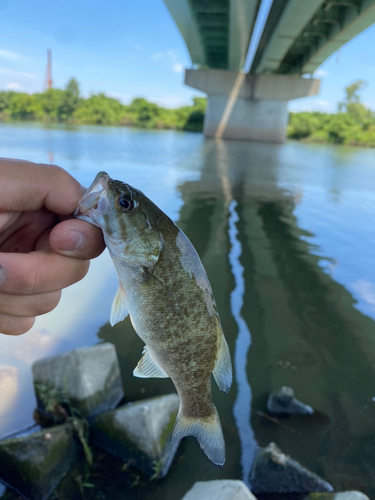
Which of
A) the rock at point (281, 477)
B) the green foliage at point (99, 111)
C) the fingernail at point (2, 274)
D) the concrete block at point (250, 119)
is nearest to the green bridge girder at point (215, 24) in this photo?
the concrete block at point (250, 119)

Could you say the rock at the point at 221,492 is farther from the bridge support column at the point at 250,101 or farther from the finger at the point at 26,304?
the bridge support column at the point at 250,101

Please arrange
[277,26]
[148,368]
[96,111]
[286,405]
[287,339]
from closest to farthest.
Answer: [148,368], [286,405], [287,339], [277,26], [96,111]

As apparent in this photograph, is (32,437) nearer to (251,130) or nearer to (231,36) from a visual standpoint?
(231,36)

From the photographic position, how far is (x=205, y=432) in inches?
83.3

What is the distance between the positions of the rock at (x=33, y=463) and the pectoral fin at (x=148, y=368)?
2.32 m

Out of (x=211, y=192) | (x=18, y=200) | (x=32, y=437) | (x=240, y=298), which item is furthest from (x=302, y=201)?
(x=18, y=200)

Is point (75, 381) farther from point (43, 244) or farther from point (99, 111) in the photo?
point (99, 111)

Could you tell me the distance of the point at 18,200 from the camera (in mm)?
1875

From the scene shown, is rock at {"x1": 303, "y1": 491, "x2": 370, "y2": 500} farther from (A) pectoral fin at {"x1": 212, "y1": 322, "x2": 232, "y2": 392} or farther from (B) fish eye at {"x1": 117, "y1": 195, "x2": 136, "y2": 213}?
(B) fish eye at {"x1": 117, "y1": 195, "x2": 136, "y2": 213}

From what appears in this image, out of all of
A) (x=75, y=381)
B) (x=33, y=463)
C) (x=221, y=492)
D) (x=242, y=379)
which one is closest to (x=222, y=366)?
(x=221, y=492)

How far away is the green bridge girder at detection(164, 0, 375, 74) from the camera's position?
1803 cm

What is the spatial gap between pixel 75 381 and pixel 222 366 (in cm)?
295

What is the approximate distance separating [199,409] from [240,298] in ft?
16.7

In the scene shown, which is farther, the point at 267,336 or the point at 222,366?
the point at 267,336
